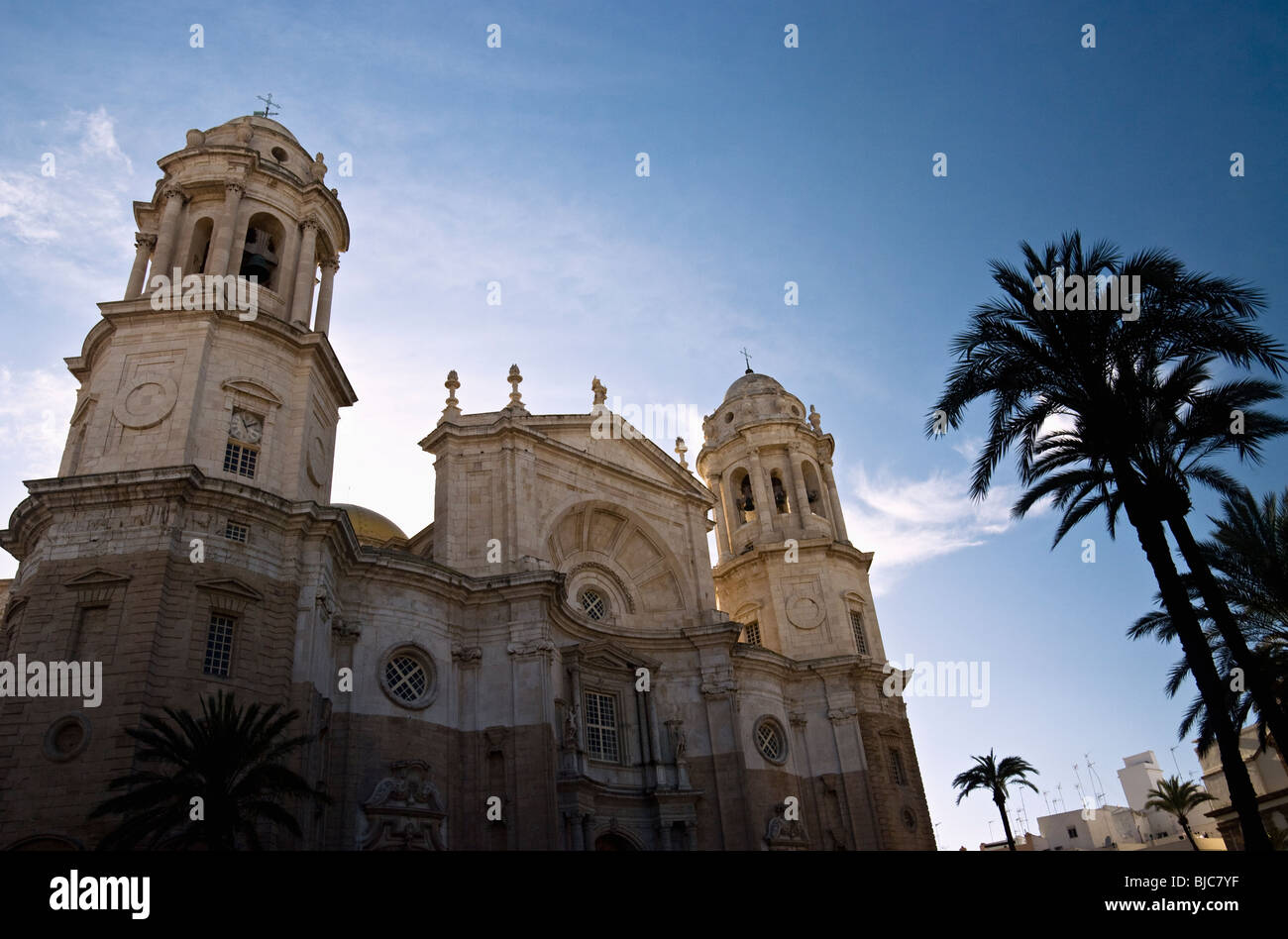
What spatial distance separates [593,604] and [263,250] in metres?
17.3

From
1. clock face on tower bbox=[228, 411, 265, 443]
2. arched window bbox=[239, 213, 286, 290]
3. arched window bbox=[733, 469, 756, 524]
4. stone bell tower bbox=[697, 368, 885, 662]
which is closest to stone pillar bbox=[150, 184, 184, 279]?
arched window bbox=[239, 213, 286, 290]

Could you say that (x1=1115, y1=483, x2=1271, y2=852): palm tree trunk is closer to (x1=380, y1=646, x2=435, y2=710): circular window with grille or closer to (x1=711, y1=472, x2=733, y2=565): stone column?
(x1=380, y1=646, x2=435, y2=710): circular window with grille

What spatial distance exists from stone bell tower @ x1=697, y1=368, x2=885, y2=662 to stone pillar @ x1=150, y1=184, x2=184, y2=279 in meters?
26.5

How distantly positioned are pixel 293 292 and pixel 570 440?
1138cm

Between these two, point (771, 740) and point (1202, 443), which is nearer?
point (1202, 443)

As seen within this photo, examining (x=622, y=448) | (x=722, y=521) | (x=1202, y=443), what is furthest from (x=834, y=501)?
(x=1202, y=443)

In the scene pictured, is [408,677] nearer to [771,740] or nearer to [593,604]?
[593,604]

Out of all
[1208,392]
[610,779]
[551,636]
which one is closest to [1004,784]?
[610,779]

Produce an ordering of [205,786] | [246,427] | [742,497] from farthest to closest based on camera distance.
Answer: [742,497] < [246,427] < [205,786]

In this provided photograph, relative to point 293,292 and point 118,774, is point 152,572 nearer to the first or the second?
point 118,774

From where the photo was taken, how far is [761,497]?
44469mm

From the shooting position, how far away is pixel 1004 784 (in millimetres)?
44875

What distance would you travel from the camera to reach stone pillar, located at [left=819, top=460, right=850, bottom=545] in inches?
1757
